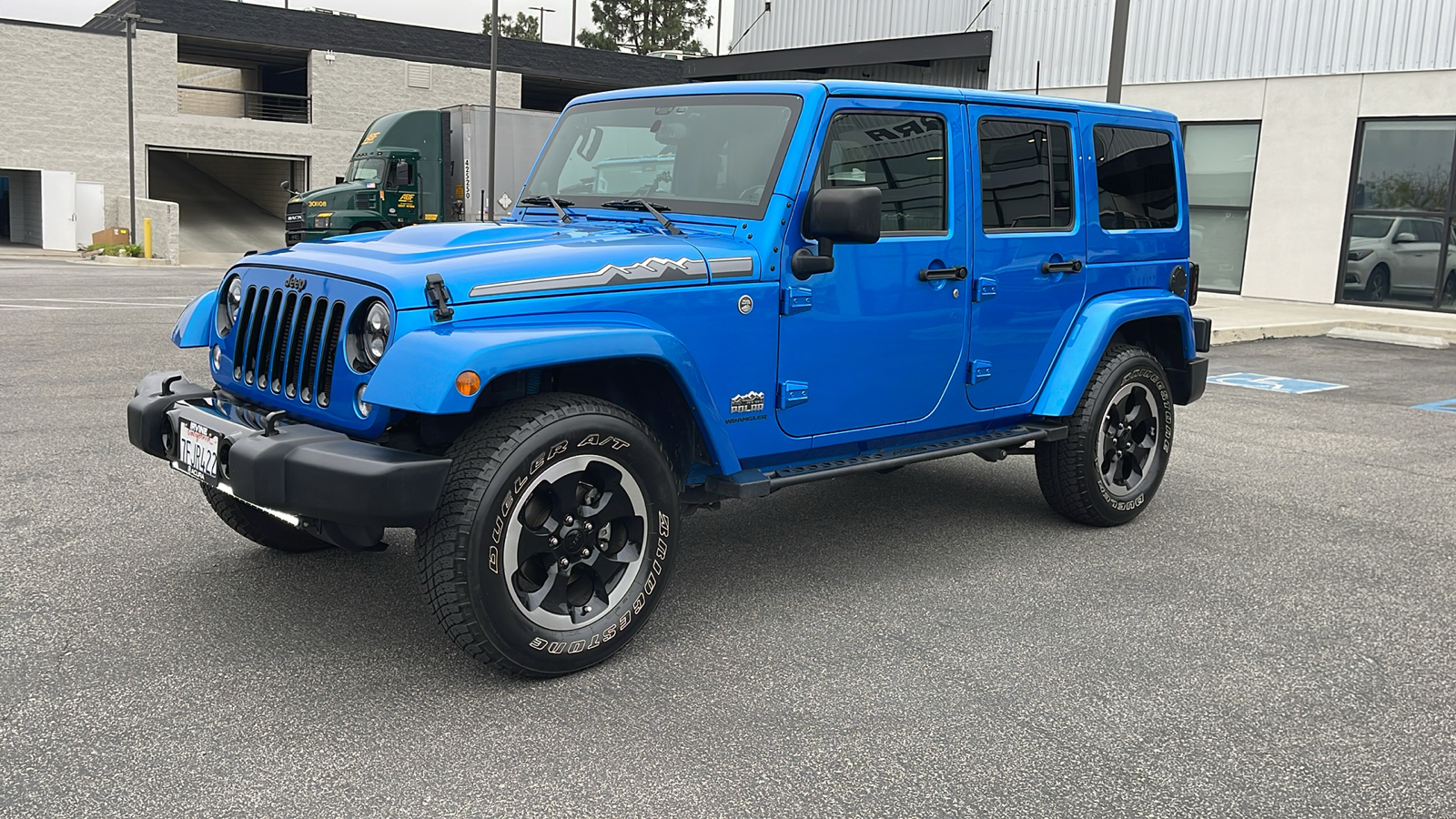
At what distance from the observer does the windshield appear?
77.5 ft

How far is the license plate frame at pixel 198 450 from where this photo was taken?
3803mm

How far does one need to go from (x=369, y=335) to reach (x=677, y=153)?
1632 millimetres

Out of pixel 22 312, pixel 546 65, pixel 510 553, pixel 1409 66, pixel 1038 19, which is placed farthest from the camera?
pixel 546 65

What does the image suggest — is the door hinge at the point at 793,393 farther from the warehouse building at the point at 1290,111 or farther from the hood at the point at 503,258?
the warehouse building at the point at 1290,111

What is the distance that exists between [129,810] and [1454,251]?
1999 cm

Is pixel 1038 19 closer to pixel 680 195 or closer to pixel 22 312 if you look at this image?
pixel 22 312

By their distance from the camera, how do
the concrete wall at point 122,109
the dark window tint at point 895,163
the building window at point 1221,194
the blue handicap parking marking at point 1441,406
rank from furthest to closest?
the concrete wall at point 122,109, the building window at point 1221,194, the blue handicap parking marking at point 1441,406, the dark window tint at point 895,163

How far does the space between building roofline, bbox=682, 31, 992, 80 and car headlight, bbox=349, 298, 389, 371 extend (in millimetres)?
20472

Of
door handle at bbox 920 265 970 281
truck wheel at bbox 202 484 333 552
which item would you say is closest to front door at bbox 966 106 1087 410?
door handle at bbox 920 265 970 281

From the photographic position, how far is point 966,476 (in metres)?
6.97

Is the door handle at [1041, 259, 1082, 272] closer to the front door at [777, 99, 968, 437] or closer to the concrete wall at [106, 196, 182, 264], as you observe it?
the front door at [777, 99, 968, 437]

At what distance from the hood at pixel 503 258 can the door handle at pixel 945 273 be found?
2.95 feet

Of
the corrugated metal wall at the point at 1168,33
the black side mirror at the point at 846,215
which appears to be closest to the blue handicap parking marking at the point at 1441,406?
the black side mirror at the point at 846,215

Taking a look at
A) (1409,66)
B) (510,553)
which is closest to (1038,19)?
(1409,66)
